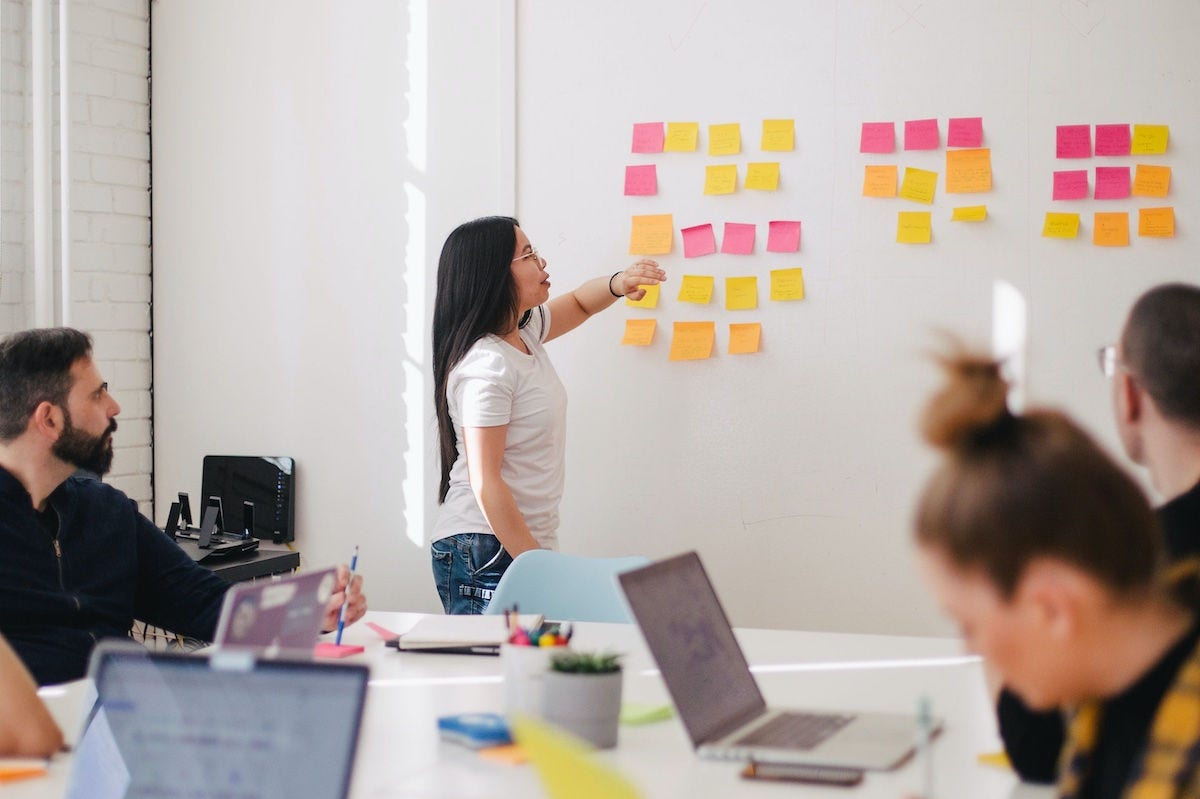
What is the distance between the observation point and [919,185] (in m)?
3.29

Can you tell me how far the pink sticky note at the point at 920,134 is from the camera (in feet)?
10.7

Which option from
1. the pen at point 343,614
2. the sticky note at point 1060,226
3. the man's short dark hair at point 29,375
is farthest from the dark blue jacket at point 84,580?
the sticky note at point 1060,226

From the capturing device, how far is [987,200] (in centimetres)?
325

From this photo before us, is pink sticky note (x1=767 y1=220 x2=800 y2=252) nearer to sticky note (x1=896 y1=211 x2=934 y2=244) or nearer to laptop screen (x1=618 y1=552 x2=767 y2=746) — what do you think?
sticky note (x1=896 y1=211 x2=934 y2=244)

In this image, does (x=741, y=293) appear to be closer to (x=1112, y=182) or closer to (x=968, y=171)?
(x=968, y=171)

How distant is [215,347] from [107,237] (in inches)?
18.6

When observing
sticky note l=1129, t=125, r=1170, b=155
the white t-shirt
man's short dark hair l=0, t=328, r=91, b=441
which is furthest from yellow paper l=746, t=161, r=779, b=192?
man's short dark hair l=0, t=328, r=91, b=441

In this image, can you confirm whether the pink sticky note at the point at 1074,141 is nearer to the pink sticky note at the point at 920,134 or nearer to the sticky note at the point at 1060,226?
the sticky note at the point at 1060,226

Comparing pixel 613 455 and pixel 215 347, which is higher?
pixel 215 347

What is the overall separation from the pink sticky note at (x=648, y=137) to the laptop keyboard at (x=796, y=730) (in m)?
2.11

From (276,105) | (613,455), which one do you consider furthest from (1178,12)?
(276,105)

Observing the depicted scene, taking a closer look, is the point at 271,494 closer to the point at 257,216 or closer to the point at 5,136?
the point at 257,216

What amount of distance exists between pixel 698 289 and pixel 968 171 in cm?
77

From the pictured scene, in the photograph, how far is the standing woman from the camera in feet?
9.68
